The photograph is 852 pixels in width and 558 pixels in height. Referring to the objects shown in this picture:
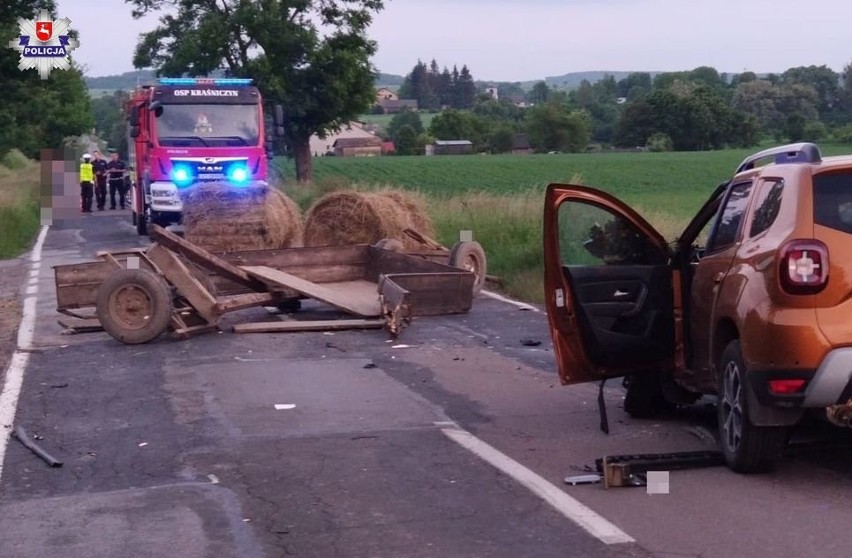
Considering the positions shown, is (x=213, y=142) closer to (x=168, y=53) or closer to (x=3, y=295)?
(x=3, y=295)

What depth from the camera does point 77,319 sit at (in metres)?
14.6

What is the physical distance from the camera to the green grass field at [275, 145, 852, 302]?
20797mm

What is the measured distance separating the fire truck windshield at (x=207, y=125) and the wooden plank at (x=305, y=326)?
484 inches

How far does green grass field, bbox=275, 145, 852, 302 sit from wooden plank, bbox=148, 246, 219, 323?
5.19 meters

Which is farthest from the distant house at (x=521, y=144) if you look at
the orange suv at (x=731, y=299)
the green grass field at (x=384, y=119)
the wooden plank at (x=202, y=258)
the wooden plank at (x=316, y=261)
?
the orange suv at (x=731, y=299)

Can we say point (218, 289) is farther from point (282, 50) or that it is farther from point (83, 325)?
point (282, 50)

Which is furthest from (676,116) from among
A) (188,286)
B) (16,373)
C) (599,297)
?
(599,297)

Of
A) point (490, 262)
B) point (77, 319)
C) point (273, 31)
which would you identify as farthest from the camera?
point (273, 31)

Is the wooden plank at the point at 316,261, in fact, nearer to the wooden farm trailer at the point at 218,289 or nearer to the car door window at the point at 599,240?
the wooden farm trailer at the point at 218,289

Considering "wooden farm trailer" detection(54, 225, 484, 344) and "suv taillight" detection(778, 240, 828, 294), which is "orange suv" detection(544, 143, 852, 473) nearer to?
"suv taillight" detection(778, 240, 828, 294)

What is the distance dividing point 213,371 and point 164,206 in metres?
15.0

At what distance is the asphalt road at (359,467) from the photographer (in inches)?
245

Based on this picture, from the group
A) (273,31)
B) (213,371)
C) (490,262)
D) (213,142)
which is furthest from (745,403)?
(273,31)

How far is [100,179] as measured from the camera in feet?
137
